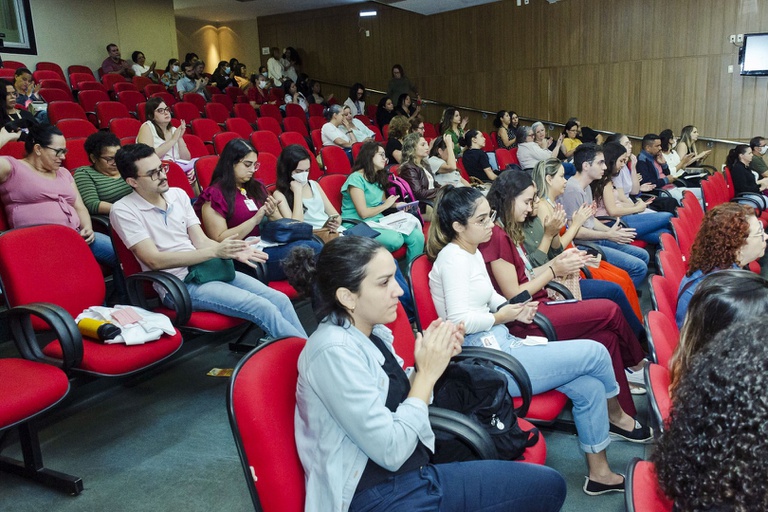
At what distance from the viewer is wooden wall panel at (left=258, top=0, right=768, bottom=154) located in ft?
29.6

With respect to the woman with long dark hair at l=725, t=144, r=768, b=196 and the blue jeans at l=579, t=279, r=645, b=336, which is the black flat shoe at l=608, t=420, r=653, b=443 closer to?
the blue jeans at l=579, t=279, r=645, b=336

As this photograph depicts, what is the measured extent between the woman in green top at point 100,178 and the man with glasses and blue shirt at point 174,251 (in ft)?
2.84

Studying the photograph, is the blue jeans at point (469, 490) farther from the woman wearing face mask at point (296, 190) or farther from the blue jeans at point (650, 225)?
the blue jeans at point (650, 225)

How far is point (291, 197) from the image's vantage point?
390 cm

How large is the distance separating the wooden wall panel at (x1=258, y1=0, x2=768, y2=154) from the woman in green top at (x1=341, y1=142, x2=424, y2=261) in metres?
6.73

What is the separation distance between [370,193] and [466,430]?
303 cm

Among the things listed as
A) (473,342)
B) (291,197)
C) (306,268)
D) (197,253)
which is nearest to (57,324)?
(197,253)

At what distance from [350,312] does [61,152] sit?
7.52 feet

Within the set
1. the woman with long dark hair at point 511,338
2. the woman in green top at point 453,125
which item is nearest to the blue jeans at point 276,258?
the woman with long dark hair at point 511,338

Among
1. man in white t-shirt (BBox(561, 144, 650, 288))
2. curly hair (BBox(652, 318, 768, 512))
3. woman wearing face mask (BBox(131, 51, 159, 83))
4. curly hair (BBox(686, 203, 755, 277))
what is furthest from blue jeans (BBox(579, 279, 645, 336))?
woman wearing face mask (BBox(131, 51, 159, 83))

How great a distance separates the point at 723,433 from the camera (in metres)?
0.84

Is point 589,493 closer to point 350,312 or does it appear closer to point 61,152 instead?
point 350,312

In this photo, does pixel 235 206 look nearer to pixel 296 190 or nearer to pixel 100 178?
pixel 296 190

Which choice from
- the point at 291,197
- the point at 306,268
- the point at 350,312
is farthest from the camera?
the point at 291,197
